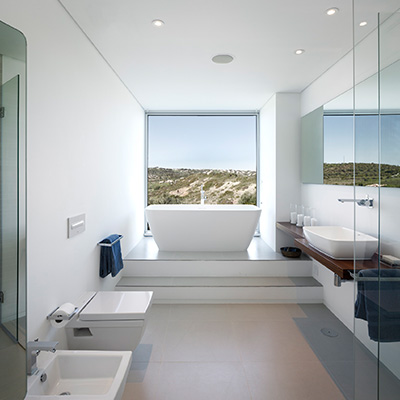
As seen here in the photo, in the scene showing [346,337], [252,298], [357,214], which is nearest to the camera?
[357,214]

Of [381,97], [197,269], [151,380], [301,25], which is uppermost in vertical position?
Result: [301,25]

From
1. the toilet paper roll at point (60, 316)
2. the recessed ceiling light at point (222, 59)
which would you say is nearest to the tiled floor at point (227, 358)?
the toilet paper roll at point (60, 316)

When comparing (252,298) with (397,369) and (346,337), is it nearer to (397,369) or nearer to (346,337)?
(346,337)

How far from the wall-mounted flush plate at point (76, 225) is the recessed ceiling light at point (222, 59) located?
2157 mm

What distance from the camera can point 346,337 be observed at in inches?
114

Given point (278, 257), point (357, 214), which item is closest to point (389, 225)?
point (357, 214)

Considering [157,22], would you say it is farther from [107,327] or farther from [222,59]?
[107,327]

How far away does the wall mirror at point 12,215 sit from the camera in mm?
918

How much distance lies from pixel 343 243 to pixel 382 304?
3.29 feet

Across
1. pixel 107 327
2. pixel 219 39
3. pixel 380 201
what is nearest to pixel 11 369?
pixel 107 327

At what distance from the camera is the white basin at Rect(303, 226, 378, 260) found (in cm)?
150

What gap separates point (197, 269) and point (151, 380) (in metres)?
1.84

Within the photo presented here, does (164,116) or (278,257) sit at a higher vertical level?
(164,116)

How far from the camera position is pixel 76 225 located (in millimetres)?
2436
